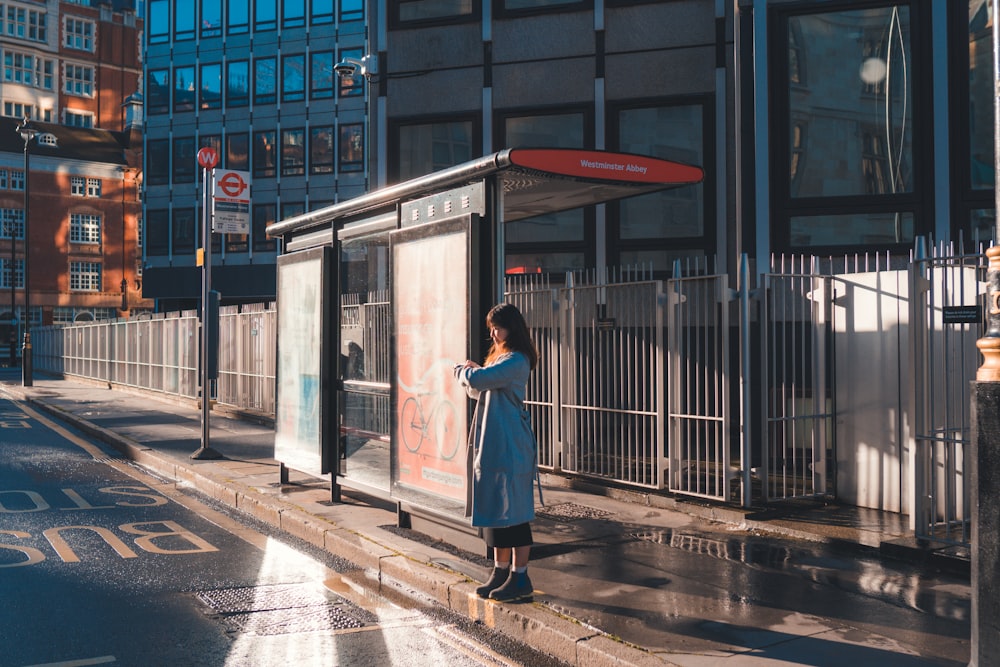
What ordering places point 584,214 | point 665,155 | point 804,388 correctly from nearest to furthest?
1. point 804,388
2. point 665,155
3. point 584,214

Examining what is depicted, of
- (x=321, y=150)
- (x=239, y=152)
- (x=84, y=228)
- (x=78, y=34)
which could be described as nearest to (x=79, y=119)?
(x=78, y=34)

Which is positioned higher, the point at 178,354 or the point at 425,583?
the point at 178,354

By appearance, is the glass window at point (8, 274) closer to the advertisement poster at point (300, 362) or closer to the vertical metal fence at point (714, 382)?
the advertisement poster at point (300, 362)

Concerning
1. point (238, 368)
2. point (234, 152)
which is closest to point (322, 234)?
point (238, 368)

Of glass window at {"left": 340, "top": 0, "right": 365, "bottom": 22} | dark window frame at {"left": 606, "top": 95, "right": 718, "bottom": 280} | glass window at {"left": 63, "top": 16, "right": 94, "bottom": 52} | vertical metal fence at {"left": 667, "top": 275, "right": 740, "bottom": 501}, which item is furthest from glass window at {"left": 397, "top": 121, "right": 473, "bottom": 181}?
glass window at {"left": 63, "top": 16, "right": 94, "bottom": 52}

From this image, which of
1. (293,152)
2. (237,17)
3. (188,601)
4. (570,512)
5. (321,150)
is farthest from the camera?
(237,17)

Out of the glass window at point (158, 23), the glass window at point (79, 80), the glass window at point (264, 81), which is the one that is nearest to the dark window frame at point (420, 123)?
the glass window at point (264, 81)

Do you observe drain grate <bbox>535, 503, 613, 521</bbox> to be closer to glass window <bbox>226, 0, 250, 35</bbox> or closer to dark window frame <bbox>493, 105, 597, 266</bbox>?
dark window frame <bbox>493, 105, 597, 266</bbox>

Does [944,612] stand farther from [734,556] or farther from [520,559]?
[520,559]

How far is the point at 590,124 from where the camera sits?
14.2 metres

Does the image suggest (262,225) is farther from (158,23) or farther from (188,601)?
(188,601)

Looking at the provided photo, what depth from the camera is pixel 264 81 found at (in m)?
46.2

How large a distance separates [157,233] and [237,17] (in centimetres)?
1142

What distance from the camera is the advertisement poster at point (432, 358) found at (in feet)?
22.7
